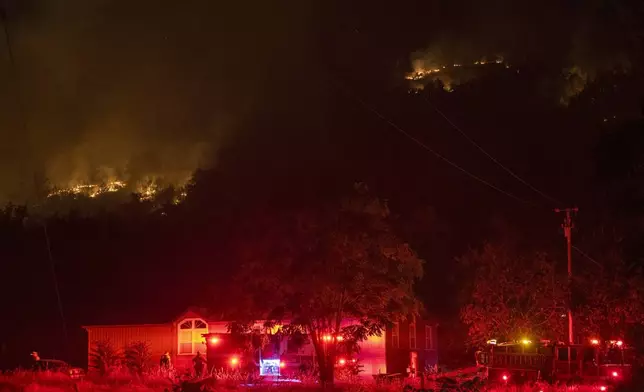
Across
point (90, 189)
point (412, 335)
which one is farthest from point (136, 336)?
point (90, 189)

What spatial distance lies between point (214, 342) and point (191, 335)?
373 centimetres

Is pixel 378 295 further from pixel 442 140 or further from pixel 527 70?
pixel 527 70

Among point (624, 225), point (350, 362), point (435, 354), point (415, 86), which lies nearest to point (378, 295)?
point (350, 362)

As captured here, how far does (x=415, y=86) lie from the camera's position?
87688 millimetres

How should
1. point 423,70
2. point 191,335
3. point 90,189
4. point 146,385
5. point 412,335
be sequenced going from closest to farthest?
point 146,385
point 191,335
point 412,335
point 90,189
point 423,70

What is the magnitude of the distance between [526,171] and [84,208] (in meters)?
38.0

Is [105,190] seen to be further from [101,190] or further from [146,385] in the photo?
[146,385]

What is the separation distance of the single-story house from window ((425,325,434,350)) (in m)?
0.11

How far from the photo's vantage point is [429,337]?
44.2 metres

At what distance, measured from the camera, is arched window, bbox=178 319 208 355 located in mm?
38312

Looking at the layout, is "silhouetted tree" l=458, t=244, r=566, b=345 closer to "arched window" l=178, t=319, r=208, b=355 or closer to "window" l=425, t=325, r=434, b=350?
"window" l=425, t=325, r=434, b=350

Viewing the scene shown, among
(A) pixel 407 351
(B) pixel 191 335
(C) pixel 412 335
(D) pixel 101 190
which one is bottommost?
(A) pixel 407 351

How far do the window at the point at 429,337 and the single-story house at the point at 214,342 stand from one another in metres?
0.11

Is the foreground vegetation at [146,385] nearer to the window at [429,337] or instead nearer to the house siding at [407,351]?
the house siding at [407,351]
